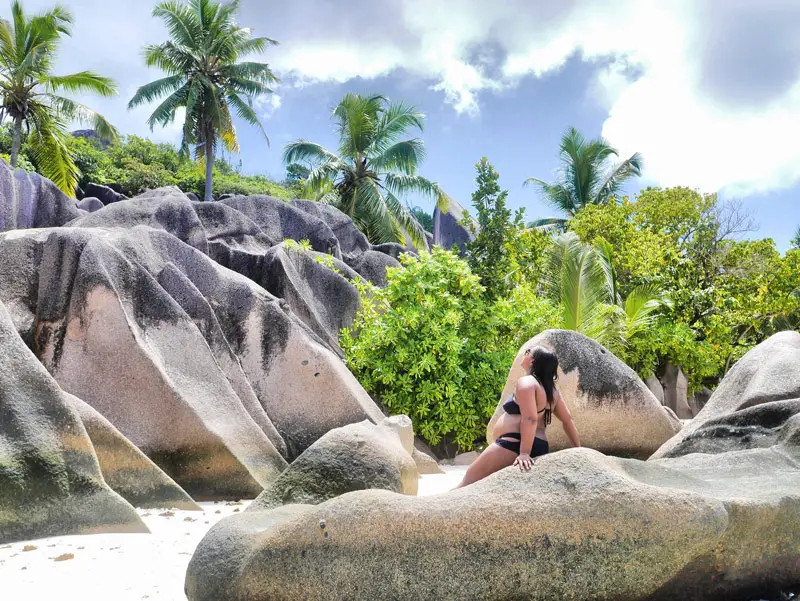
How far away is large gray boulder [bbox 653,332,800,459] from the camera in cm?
571

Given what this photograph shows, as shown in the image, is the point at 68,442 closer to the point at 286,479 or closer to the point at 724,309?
the point at 286,479

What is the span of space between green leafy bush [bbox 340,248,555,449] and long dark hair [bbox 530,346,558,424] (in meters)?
6.23

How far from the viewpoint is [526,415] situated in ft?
13.4

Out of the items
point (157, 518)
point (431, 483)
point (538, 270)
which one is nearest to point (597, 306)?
point (538, 270)

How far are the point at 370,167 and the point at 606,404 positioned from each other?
790 inches

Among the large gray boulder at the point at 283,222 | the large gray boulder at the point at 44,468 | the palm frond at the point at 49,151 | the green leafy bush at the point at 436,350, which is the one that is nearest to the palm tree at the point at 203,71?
the palm frond at the point at 49,151

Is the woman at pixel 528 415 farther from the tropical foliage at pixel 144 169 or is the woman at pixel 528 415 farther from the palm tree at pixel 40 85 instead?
the tropical foliage at pixel 144 169

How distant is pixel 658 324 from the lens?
1638 centimetres

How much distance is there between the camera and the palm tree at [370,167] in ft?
88.8

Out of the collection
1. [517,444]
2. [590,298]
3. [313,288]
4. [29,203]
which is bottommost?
[517,444]

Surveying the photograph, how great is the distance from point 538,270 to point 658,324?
310 centimetres

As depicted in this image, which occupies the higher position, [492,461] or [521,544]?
[492,461]

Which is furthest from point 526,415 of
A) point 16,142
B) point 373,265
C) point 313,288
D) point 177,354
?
point 16,142

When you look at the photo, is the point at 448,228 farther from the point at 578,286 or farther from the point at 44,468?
the point at 44,468
